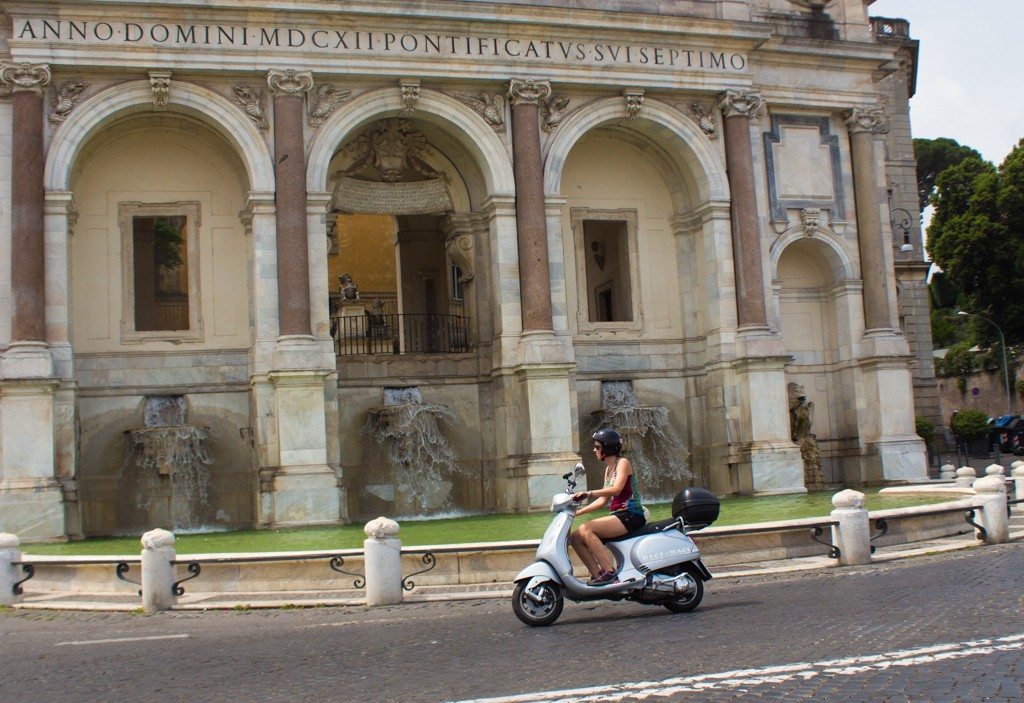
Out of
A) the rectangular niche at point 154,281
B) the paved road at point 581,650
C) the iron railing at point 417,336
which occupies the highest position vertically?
the rectangular niche at point 154,281

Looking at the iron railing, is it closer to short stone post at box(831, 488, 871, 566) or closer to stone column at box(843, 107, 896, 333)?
stone column at box(843, 107, 896, 333)

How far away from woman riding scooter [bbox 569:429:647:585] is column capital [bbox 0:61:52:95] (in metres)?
16.7

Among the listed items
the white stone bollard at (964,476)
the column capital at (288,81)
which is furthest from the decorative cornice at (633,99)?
the white stone bollard at (964,476)

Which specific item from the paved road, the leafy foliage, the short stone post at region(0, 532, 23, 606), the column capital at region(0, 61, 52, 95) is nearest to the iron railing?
the column capital at region(0, 61, 52, 95)

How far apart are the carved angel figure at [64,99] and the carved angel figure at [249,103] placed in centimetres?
296

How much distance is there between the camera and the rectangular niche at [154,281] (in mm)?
25766

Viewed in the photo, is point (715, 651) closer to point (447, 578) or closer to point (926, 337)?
point (447, 578)

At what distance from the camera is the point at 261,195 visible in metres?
24.6

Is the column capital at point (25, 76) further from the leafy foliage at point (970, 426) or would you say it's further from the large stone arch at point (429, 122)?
the leafy foliage at point (970, 426)

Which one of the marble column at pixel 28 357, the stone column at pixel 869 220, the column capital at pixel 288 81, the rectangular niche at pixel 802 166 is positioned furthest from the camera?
the stone column at pixel 869 220

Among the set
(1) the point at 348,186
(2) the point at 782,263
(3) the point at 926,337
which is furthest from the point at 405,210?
(3) the point at 926,337

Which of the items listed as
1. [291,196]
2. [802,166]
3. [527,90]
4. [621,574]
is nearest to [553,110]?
[527,90]

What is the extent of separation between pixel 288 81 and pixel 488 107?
4.24m

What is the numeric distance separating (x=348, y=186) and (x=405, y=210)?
136cm
